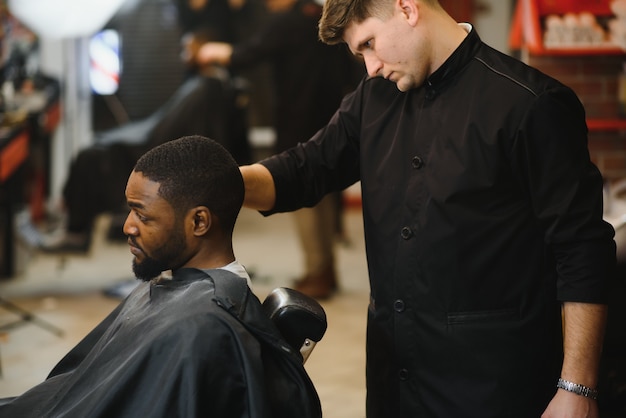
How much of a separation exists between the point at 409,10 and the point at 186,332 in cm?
72

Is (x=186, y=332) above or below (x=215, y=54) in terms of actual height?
below

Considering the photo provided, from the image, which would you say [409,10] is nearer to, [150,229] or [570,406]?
[150,229]

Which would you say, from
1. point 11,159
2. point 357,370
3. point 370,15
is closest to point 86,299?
point 11,159

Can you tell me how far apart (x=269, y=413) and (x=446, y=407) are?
0.39m

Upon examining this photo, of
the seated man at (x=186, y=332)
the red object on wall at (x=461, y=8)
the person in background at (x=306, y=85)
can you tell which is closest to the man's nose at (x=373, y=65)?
the seated man at (x=186, y=332)

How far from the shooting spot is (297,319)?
172 centimetres

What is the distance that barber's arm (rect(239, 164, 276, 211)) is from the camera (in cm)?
189

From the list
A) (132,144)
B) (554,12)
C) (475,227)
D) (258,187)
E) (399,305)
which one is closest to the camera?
(475,227)

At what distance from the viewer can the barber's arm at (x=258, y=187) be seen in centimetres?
189

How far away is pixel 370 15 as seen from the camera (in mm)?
1666

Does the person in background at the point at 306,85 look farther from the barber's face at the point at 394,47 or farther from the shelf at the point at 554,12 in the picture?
the barber's face at the point at 394,47

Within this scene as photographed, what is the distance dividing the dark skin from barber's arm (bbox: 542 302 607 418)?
684mm

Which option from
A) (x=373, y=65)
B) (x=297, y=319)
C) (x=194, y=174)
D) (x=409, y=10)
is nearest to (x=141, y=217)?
(x=194, y=174)

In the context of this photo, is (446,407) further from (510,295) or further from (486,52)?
(486,52)
